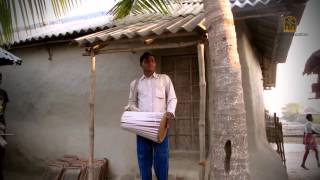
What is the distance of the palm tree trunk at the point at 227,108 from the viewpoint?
2.51m

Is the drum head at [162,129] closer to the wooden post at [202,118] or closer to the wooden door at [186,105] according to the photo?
the wooden post at [202,118]

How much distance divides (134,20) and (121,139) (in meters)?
2.26

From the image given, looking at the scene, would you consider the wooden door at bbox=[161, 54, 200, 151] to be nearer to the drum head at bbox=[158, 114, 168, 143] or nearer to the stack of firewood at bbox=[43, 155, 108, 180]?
the stack of firewood at bbox=[43, 155, 108, 180]

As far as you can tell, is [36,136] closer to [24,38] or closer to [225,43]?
[24,38]

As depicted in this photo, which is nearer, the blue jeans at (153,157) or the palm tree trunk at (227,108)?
the palm tree trunk at (227,108)

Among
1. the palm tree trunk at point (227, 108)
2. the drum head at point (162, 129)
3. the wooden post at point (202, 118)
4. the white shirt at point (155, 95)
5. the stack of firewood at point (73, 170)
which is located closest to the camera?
the palm tree trunk at point (227, 108)

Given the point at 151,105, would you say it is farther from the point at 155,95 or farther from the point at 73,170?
the point at 73,170

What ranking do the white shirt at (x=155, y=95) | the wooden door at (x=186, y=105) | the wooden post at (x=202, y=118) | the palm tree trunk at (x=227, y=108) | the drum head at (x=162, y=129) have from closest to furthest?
the palm tree trunk at (x=227, y=108), the drum head at (x=162, y=129), the wooden post at (x=202, y=118), the white shirt at (x=155, y=95), the wooden door at (x=186, y=105)

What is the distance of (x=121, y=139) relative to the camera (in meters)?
6.75

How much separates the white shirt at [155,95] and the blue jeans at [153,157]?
1.32ft

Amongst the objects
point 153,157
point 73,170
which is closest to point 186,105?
point 153,157

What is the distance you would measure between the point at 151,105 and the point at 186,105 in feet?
5.68

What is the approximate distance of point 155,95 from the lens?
4645mm

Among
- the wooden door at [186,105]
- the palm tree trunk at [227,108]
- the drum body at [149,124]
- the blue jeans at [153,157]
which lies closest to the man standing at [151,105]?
the blue jeans at [153,157]
